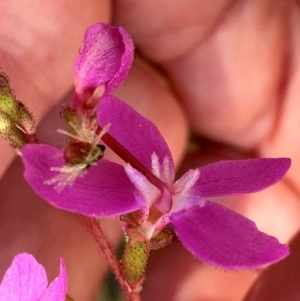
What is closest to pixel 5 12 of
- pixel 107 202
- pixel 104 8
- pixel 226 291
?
pixel 104 8

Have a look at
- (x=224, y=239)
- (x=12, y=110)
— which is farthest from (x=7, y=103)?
(x=224, y=239)

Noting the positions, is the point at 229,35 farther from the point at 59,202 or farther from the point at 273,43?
the point at 59,202

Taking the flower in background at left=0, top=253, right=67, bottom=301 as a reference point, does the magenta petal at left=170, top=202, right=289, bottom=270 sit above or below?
below

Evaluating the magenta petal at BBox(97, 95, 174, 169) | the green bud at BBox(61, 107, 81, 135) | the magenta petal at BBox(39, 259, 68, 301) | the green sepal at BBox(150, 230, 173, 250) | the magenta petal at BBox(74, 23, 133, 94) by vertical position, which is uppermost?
the magenta petal at BBox(74, 23, 133, 94)

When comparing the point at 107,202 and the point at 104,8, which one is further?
the point at 104,8
